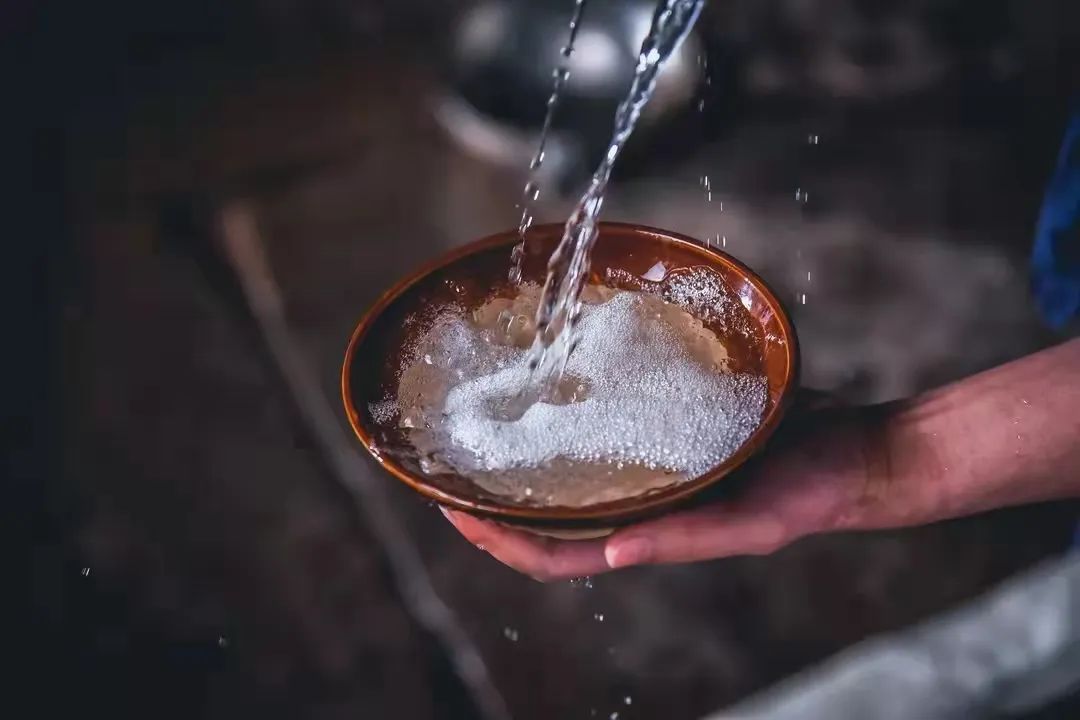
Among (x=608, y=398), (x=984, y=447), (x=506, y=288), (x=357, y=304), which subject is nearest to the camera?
(x=608, y=398)

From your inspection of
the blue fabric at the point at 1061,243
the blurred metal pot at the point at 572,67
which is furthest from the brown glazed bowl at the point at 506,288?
the blurred metal pot at the point at 572,67

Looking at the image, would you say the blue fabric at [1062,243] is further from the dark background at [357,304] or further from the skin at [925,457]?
the dark background at [357,304]

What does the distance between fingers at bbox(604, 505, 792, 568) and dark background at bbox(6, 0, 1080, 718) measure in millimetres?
522

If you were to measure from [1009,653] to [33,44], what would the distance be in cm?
237

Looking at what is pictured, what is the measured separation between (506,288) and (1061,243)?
2.00 ft

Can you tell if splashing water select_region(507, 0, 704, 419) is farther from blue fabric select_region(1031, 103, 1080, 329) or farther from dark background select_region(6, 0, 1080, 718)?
dark background select_region(6, 0, 1080, 718)

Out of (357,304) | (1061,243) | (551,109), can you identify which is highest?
(1061,243)

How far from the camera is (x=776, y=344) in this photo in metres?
0.80

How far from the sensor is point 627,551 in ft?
2.60

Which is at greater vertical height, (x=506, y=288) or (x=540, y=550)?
(x=506, y=288)

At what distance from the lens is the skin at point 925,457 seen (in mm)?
954

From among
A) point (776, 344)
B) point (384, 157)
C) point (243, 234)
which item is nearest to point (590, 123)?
point (384, 157)

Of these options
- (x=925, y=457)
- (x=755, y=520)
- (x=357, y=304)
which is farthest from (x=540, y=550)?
(x=357, y=304)

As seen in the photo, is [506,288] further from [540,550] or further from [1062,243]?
[1062,243]
